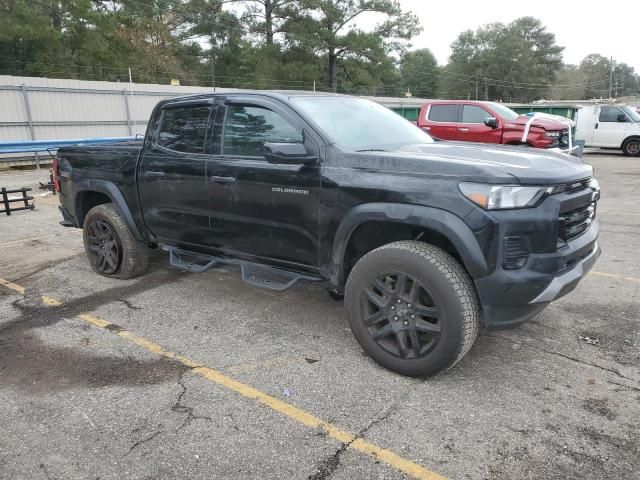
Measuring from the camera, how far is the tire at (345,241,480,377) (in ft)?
10.2

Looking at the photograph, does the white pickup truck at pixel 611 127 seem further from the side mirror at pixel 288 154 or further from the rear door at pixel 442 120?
the side mirror at pixel 288 154

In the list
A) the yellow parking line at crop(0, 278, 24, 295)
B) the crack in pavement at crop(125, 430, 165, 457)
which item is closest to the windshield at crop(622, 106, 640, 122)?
the yellow parking line at crop(0, 278, 24, 295)

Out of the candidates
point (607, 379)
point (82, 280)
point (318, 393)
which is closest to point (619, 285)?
point (607, 379)

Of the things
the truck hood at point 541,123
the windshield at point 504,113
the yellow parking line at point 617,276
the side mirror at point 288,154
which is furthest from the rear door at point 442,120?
the side mirror at point 288,154

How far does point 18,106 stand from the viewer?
16.5 m

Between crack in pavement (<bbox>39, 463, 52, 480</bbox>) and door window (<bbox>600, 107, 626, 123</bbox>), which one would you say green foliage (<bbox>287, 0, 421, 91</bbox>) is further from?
crack in pavement (<bbox>39, 463, 52, 480</bbox>)

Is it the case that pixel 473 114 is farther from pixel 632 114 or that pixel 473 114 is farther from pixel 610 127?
pixel 632 114

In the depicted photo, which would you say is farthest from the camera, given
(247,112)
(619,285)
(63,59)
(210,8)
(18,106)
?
(210,8)

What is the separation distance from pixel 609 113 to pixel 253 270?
1893 centimetres

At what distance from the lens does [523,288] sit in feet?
9.91

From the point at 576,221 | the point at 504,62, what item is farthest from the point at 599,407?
the point at 504,62

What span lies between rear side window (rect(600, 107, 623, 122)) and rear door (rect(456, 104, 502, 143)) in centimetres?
936

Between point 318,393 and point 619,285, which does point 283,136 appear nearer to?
point 318,393

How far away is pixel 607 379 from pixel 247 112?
3.17m
